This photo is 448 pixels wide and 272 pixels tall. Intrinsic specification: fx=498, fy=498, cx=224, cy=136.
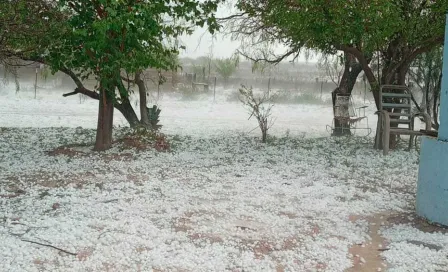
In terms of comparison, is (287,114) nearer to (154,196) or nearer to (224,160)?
(224,160)

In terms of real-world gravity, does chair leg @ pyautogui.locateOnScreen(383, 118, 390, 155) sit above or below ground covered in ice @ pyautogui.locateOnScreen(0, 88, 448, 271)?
above

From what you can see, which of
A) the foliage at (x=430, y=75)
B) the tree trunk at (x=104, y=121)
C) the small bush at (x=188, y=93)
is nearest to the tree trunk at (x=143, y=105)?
the tree trunk at (x=104, y=121)

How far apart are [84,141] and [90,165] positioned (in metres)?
2.29

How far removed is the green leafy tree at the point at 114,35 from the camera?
5828 mm

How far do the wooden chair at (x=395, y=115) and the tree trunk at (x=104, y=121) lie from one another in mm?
4227

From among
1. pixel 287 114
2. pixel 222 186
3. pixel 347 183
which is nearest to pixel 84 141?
pixel 222 186

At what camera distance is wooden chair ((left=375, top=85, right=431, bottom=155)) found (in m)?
7.72

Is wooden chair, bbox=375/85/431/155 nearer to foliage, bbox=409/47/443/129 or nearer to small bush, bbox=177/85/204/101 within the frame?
foliage, bbox=409/47/443/129

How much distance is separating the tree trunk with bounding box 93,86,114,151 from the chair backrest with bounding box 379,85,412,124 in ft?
14.5

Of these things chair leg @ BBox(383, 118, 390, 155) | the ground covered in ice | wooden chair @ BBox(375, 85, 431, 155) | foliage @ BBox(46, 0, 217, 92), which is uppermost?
foliage @ BBox(46, 0, 217, 92)

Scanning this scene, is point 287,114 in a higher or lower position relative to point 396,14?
lower

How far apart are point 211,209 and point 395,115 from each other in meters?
4.85

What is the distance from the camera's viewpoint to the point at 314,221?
14.0 feet

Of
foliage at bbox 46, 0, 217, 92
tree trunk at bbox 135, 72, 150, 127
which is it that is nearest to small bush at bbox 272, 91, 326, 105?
tree trunk at bbox 135, 72, 150, 127
